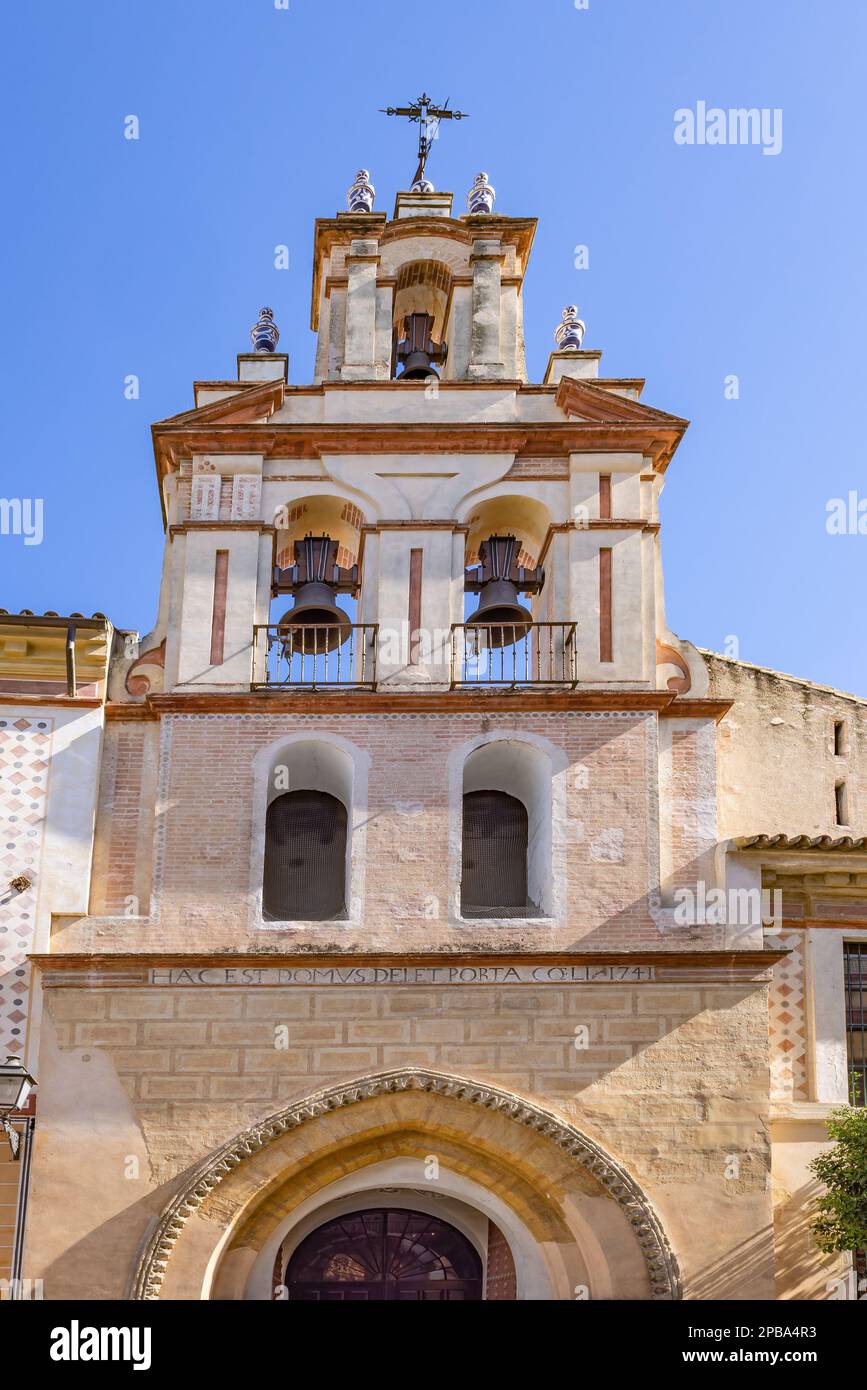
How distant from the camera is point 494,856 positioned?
1803 cm

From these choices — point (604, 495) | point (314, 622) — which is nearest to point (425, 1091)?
point (314, 622)

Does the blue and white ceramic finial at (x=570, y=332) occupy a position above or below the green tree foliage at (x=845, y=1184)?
above

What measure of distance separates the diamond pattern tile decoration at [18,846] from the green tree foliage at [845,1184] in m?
6.88

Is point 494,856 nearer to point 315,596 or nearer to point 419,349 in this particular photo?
point 315,596

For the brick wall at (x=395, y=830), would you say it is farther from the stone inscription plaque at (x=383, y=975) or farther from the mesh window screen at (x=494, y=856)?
the mesh window screen at (x=494, y=856)

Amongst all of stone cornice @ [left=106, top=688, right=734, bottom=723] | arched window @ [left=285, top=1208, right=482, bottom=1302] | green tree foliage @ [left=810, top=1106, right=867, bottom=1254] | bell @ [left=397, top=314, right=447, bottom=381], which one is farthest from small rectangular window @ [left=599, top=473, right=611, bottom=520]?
arched window @ [left=285, top=1208, right=482, bottom=1302]

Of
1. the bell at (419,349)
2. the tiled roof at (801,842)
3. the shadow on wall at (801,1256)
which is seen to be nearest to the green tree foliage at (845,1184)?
the shadow on wall at (801,1256)

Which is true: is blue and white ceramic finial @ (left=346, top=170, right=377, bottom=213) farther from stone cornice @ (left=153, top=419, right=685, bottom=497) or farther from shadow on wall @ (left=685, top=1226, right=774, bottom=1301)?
shadow on wall @ (left=685, top=1226, right=774, bottom=1301)

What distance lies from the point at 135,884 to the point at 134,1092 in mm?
1926

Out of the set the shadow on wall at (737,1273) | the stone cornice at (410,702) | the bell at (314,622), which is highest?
the bell at (314,622)

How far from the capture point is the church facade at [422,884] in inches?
638

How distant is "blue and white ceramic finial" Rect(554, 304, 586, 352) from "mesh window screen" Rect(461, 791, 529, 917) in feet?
15.9

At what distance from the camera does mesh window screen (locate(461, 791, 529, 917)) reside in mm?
17781

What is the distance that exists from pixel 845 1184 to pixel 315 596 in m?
7.42
